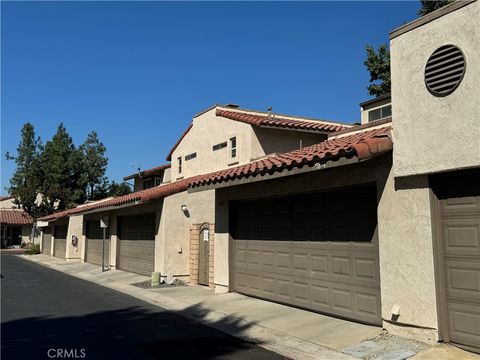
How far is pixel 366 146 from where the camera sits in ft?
24.6

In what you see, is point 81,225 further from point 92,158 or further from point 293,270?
point 92,158

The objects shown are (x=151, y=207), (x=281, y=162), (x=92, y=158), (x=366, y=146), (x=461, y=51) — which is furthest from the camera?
(x=92, y=158)

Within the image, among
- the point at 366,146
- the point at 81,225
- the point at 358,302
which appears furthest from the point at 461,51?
the point at 81,225

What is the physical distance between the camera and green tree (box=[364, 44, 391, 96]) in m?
24.8

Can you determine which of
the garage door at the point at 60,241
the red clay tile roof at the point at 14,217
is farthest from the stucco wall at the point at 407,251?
the red clay tile roof at the point at 14,217

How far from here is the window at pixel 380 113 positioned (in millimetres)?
13535

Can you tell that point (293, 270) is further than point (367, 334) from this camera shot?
Yes

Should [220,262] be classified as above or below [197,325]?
above

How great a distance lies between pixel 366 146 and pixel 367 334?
10.4 ft

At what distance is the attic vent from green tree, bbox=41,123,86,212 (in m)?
49.7

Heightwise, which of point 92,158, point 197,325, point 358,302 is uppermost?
point 92,158

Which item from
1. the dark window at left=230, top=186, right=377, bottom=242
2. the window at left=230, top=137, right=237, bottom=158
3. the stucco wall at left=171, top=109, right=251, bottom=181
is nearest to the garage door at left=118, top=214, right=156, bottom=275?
the stucco wall at left=171, top=109, right=251, bottom=181

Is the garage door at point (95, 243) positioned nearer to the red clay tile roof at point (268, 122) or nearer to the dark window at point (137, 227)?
the dark window at point (137, 227)

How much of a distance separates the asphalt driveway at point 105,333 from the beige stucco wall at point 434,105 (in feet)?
12.5
